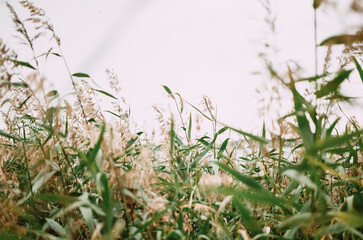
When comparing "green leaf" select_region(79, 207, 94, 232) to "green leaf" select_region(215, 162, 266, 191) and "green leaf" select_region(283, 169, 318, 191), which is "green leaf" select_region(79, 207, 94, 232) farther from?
"green leaf" select_region(283, 169, 318, 191)

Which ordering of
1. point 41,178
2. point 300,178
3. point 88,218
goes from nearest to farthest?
point 300,178 < point 88,218 < point 41,178

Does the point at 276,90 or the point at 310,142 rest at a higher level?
the point at 276,90

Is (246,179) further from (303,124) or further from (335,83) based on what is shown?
(335,83)

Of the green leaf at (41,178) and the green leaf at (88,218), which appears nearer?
the green leaf at (88,218)

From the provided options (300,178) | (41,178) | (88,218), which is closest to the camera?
(300,178)

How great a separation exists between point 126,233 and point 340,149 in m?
0.74

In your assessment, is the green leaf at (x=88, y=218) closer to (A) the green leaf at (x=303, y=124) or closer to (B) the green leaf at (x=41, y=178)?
(B) the green leaf at (x=41, y=178)

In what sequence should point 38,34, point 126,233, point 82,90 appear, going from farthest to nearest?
1. point 82,90
2. point 38,34
3. point 126,233

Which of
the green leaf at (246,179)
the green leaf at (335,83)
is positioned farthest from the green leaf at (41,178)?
the green leaf at (335,83)

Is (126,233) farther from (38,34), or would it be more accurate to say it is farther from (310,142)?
(38,34)

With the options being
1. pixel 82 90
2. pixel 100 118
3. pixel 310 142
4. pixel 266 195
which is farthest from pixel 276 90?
pixel 82 90

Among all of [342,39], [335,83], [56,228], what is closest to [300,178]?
[335,83]

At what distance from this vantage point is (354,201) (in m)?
0.74

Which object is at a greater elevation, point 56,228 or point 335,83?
point 335,83
